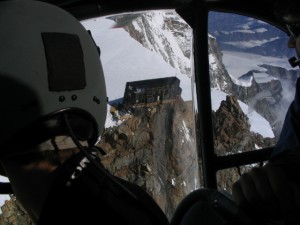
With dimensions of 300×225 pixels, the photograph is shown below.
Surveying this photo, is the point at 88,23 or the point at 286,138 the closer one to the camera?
the point at 286,138

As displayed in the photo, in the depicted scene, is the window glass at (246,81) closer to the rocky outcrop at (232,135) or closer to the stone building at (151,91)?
the rocky outcrop at (232,135)

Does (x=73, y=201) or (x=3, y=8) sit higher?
(x=3, y=8)

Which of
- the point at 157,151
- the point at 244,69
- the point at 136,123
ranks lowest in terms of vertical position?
the point at 157,151

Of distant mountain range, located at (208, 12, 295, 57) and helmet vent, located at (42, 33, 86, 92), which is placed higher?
helmet vent, located at (42, 33, 86, 92)

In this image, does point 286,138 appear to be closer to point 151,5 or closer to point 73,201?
point 151,5

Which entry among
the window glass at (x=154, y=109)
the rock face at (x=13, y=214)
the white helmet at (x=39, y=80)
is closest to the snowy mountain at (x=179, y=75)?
the window glass at (x=154, y=109)

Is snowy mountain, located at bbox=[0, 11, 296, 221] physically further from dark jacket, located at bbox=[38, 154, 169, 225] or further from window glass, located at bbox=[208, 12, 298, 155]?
dark jacket, located at bbox=[38, 154, 169, 225]

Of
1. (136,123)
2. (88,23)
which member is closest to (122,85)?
(136,123)

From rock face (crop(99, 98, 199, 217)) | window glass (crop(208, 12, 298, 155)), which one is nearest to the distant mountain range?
window glass (crop(208, 12, 298, 155))
